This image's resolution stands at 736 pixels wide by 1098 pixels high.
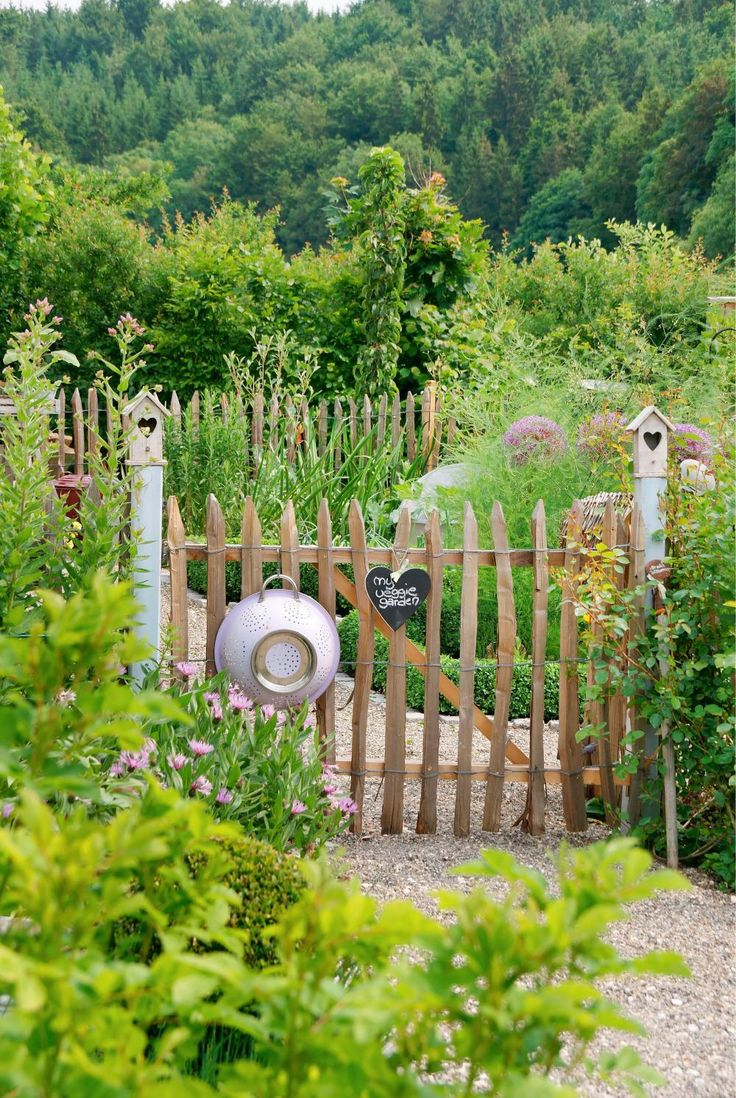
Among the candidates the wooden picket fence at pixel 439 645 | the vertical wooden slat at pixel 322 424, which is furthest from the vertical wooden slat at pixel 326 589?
the vertical wooden slat at pixel 322 424

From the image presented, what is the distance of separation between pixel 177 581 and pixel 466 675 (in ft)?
3.69

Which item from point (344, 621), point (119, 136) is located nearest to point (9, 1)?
point (119, 136)

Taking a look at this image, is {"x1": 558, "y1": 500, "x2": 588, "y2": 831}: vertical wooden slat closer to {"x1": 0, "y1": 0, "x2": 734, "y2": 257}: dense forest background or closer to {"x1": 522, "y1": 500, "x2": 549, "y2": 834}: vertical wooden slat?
{"x1": 522, "y1": 500, "x2": 549, "y2": 834}: vertical wooden slat

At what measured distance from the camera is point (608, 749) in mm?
3812

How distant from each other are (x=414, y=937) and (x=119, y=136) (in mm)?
38877

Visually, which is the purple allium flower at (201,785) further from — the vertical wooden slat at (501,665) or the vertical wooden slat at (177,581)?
the vertical wooden slat at (501,665)

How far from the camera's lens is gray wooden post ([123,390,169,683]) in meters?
3.50

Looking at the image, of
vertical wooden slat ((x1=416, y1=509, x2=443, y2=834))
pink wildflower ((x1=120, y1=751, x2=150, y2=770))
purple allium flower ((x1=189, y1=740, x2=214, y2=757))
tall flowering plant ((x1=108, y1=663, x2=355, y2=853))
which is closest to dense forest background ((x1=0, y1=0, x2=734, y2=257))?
vertical wooden slat ((x1=416, y1=509, x2=443, y2=834))

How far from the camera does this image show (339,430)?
24.2ft

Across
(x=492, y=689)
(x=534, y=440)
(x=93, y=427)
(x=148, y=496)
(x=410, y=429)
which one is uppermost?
(x=410, y=429)

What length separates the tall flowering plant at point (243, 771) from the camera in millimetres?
2715

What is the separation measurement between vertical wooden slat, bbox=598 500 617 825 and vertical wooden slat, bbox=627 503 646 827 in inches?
3.1

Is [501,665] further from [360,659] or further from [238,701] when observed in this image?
[238,701]

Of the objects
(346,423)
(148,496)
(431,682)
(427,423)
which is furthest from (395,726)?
(427,423)
